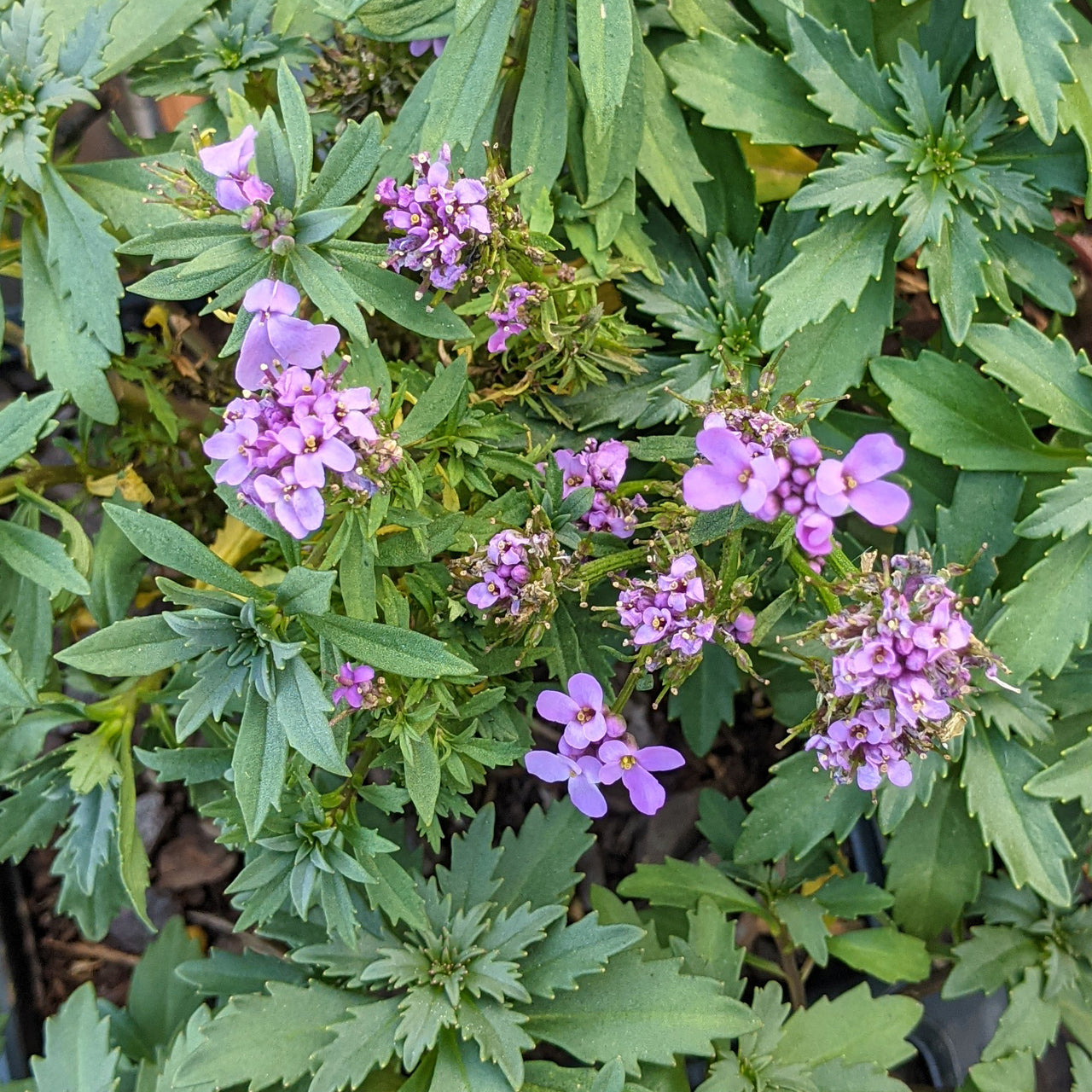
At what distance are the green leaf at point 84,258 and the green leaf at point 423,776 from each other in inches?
38.5

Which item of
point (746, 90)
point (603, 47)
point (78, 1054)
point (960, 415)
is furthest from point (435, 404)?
point (78, 1054)

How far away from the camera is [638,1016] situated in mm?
1849

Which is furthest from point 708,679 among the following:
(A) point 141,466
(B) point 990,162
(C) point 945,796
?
(A) point 141,466

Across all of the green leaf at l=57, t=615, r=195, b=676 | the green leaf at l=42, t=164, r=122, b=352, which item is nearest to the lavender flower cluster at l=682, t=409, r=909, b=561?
the green leaf at l=57, t=615, r=195, b=676

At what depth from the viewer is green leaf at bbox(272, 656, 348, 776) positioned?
1261mm

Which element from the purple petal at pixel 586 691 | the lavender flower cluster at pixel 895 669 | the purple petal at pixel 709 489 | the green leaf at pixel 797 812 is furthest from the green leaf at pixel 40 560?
the green leaf at pixel 797 812

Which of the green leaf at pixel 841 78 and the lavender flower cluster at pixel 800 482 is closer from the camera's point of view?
the lavender flower cluster at pixel 800 482

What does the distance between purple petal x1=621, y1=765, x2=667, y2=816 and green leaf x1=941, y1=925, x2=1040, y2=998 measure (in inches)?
43.1

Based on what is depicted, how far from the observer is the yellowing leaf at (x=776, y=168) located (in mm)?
2318

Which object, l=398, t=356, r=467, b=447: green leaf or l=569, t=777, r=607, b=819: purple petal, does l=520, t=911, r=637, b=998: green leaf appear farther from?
l=398, t=356, r=467, b=447: green leaf

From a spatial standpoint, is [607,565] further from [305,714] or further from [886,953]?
[886,953]

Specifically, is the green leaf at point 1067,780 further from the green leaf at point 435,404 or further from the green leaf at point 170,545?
the green leaf at point 170,545

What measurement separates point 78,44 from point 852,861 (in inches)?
99.4

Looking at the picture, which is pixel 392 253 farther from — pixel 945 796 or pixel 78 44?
pixel 945 796
